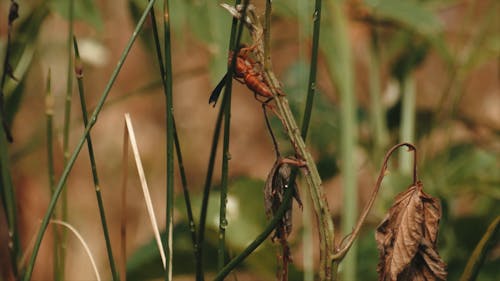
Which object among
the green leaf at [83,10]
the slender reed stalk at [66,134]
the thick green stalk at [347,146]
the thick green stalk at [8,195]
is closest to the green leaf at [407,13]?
the thick green stalk at [347,146]

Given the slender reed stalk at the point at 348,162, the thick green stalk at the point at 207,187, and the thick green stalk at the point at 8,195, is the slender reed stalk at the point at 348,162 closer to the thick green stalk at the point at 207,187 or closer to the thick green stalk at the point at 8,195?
the thick green stalk at the point at 207,187

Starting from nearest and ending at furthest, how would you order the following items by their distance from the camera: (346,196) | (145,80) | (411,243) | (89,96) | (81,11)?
(411,243), (346,196), (81,11), (89,96), (145,80)

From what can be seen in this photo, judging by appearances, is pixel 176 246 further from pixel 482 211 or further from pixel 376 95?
pixel 482 211

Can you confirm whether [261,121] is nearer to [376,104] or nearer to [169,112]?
[376,104]

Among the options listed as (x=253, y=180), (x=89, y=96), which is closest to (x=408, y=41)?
(x=253, y=180)

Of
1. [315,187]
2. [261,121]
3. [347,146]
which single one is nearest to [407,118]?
[347,146]

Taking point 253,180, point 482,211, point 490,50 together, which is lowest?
point 482,211

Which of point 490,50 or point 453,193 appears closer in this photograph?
point 453,193
